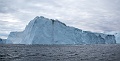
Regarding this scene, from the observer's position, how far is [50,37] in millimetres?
85375

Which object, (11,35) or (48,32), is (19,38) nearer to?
(11,35)

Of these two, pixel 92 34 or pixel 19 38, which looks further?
pixel 92 34

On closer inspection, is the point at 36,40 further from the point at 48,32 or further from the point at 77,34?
the point at 77,34

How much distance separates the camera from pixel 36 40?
81938mm

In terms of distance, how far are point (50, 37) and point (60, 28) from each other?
28.5ft

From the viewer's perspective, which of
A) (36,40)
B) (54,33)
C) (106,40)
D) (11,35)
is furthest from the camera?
(106,40)

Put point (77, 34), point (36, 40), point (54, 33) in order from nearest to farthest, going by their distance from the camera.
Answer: point (36, 40)
point (54, 33)
point (77, 34)

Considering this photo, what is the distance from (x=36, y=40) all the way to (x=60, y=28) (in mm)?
16390

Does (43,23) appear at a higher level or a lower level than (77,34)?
higher

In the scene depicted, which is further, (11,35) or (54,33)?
(11,35)

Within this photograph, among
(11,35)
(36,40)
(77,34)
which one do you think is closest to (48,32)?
(36,40)

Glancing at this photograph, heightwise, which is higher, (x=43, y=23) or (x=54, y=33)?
(x=43, y=23)

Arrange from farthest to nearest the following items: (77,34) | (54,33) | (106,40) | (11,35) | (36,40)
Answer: (106,40), (11,35), (77,34), (54,33), (36,40)

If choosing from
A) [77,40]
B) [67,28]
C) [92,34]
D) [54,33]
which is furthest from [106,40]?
[54,33]
